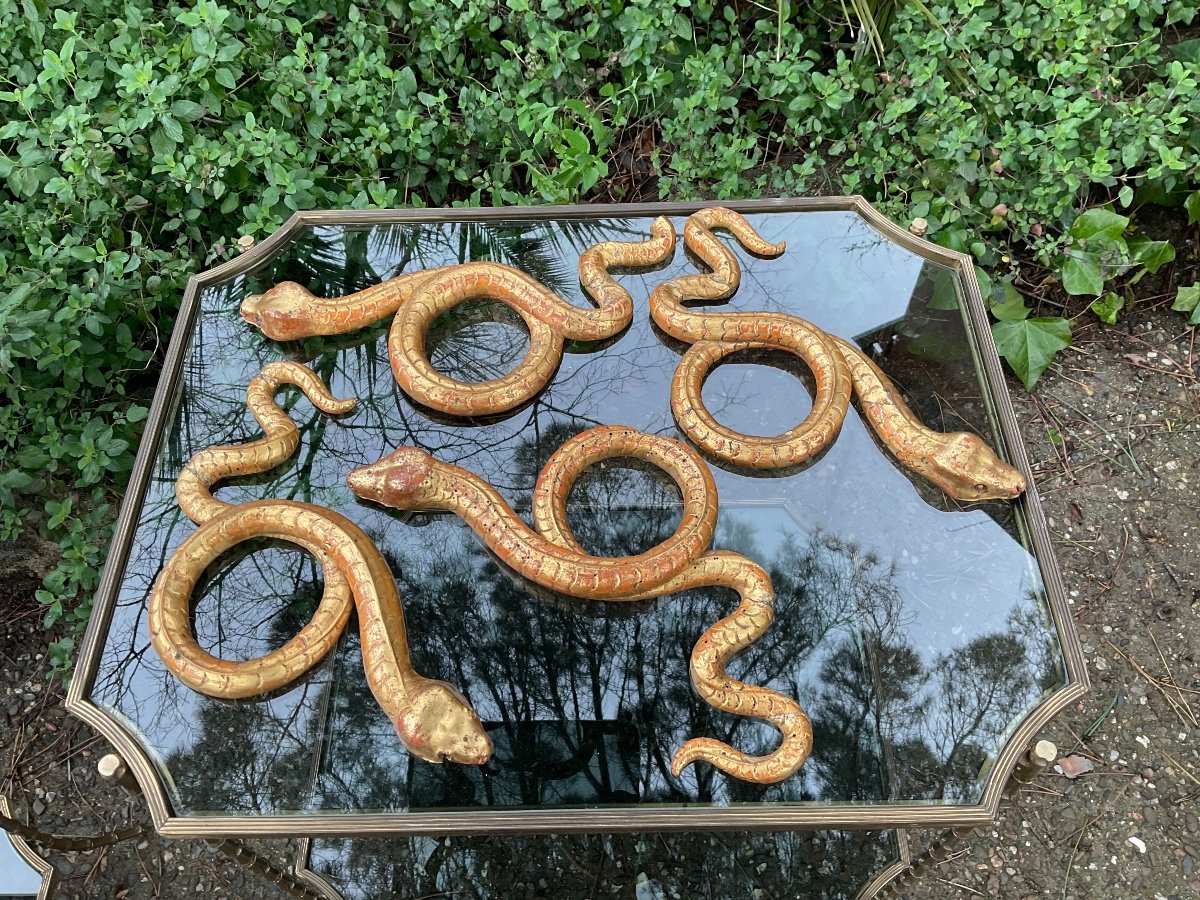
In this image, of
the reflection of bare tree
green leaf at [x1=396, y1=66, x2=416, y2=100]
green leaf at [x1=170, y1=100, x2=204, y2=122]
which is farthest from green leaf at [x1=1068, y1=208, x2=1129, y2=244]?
green leaf at [x1=170, y1=100, x2=204, y2=122]

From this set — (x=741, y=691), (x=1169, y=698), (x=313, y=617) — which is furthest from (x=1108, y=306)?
(x=313, y=617)

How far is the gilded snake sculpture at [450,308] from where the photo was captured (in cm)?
227

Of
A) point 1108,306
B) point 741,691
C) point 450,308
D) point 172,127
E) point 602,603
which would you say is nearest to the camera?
point 741,691

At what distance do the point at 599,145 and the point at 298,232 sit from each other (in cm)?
126

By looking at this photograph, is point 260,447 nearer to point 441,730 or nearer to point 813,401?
point 441,730

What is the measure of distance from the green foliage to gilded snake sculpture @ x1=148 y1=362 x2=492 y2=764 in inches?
35.0

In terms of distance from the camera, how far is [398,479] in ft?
6.78

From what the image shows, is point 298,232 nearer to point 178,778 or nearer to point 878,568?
point 178,778

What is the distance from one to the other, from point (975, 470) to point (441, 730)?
1.49 m

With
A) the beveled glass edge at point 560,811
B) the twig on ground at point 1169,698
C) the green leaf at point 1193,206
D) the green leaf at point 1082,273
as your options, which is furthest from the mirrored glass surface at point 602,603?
the green leaf at point 1193,206

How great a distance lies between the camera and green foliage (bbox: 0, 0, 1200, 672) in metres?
2.74

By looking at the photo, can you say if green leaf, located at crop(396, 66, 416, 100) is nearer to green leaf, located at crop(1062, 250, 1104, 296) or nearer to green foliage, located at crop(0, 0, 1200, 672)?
green foliage, located at crop(0, 0, 1200, 672)

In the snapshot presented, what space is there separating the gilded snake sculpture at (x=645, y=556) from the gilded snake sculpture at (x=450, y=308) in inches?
10.5

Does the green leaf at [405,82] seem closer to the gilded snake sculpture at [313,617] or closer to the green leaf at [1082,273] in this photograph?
the gilded snake sculpture at [313,617]
